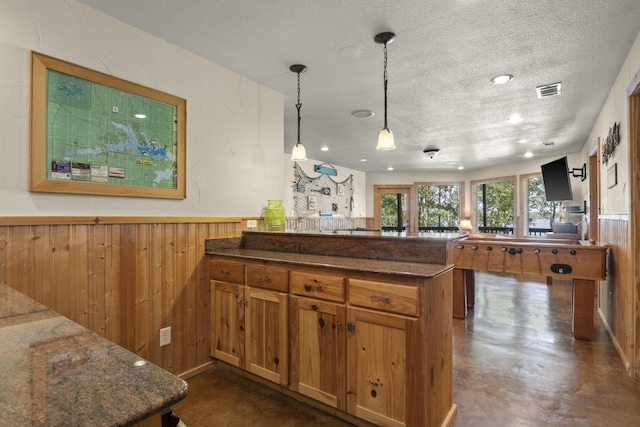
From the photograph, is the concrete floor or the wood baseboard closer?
the concrete floor

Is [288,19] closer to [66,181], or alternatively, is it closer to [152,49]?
[152,49]

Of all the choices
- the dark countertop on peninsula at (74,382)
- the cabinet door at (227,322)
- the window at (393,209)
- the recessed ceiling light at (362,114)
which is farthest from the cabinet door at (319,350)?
the window at (393,209)

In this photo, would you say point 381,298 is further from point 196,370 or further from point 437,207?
point 437,207

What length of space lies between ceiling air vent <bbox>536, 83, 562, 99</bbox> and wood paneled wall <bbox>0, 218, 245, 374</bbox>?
310 centimetres

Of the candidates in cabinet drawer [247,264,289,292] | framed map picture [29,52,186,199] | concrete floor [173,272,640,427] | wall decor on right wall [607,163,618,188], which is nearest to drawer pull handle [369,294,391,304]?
cabinet drawer [247,264,289,292]

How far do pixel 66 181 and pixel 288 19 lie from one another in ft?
5.34

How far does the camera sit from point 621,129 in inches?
112

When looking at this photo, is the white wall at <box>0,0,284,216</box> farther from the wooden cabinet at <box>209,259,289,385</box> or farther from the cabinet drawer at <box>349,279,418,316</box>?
the cabinet drawer at <box>349,279,418,316</box>

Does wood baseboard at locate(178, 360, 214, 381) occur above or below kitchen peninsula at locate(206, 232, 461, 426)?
below

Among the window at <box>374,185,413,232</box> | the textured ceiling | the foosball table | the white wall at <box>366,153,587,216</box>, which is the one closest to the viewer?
the textured ceiling

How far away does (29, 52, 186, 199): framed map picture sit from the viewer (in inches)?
72.6

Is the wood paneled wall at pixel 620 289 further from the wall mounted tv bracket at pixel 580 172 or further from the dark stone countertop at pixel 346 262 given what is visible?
the wall mounted tv bracket at pixel 580 172

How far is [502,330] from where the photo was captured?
3525 millimetres

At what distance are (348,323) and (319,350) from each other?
0.29 metres
